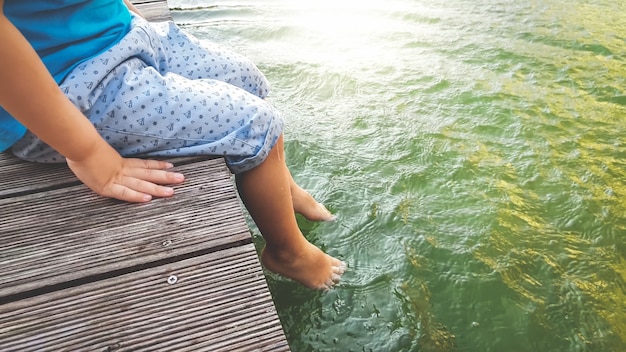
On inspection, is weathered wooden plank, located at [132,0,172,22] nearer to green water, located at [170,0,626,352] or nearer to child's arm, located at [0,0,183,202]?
green water, located at [170,0,626,352]

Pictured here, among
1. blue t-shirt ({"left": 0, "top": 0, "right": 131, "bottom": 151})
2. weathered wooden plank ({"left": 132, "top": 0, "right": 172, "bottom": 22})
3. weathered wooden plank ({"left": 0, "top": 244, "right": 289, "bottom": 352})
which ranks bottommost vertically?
weathered wooden plank ({"left": 132, "top": 0, "right": 172, "bottom": 22})

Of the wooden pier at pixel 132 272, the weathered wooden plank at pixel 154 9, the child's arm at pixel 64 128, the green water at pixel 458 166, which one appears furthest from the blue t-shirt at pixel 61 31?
the weathered wooden plank at pixel 154 9

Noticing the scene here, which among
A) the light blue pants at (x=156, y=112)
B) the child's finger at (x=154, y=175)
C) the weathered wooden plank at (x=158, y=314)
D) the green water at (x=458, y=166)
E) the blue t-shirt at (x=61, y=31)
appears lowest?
the green water at (x=458, y=166)

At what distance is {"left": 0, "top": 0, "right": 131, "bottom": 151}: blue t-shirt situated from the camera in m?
1.25

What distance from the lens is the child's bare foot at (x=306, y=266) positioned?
1741mm

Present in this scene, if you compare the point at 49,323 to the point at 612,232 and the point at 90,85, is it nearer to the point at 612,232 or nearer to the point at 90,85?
the point at 90,85

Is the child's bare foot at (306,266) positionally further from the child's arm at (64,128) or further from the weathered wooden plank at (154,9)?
the weathered wooden plank at (154,9)

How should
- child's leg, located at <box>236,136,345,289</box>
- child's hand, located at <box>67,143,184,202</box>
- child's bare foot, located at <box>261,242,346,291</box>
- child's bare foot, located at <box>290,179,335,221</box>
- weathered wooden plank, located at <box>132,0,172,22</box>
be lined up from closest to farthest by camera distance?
1. child's hand, located at <box>67,143,184,202</box>
2. child's leg, located at <box>236,136,345,289</box>
3. child's bare foot, located at <box>261,242,346,291</box>
4. child's bare foot, located at <box>290,179,335,221</box>
5. weathered wooden plank, located at <box>132,0,172,22</box>

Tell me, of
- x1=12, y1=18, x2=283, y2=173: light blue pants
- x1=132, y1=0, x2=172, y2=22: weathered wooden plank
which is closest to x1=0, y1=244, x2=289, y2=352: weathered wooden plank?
x1=12, y1=18, x2=283, y2=173: light blue pants

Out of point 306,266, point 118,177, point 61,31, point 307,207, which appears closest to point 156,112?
point 118,177

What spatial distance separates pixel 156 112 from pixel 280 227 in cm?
52

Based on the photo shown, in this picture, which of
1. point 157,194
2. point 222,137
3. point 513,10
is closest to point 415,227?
point 222,137

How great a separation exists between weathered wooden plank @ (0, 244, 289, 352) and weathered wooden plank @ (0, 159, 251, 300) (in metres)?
0.06

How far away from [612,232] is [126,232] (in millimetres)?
1856
